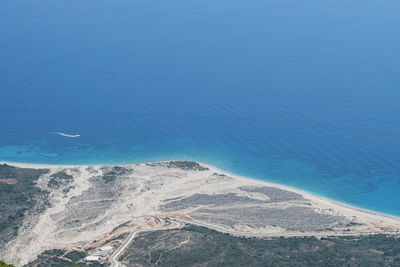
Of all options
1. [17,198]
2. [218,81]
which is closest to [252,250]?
[17,198]

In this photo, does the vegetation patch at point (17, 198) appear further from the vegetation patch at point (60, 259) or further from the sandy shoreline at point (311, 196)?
the vegetation patch at point (60, 259)

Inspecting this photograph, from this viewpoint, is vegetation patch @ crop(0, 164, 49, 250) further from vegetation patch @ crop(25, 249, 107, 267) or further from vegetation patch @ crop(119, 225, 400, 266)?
vegetation patch @ crop(119, 225, 400, 266)

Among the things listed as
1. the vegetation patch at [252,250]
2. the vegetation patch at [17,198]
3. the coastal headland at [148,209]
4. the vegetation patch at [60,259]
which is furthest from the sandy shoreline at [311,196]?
the vegetation patch at [60,259]

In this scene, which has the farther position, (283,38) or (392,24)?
(392,24)

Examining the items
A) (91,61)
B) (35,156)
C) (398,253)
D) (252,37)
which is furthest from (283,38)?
(398,253)

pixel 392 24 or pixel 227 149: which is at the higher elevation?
pixel 392 24

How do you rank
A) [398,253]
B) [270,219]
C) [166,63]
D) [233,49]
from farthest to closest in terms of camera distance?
[233,49]
[166,63]
[270,219]
[398,253]

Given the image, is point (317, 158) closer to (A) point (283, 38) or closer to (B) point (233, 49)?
(B) point (233, 49)
